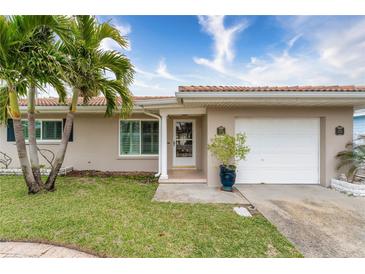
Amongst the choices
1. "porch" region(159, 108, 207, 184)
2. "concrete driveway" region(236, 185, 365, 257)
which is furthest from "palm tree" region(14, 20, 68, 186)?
"concrete driveway" region(236, 185, 365, 257)

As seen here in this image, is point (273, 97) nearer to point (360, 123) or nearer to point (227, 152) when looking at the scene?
point (227, 152)

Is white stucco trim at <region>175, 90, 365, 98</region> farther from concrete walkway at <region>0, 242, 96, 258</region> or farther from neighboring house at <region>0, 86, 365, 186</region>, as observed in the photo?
concrete walkway at <region>0, 242, 96, 258</region>

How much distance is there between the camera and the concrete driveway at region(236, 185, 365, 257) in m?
3.19

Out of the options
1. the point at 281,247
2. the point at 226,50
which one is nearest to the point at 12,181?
the point at 281,247

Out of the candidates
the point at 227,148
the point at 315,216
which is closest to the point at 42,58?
the point at 227,148

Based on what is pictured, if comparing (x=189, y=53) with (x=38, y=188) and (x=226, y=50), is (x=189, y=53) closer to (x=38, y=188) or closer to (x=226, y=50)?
(x=226, y=50)

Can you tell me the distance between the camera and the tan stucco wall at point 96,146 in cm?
947

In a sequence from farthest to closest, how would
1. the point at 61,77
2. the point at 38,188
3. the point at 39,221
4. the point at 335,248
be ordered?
the point at 38,188 < the point at 61,77 < the point at 39,221 < the point at 335,248

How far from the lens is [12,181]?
7250 mm

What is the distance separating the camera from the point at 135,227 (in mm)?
3732

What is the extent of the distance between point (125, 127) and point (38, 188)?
15.0 ft

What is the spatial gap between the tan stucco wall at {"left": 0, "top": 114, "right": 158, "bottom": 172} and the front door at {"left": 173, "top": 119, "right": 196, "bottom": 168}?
5.56 feet

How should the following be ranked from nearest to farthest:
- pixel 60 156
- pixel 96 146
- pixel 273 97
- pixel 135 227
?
pixel 135 227
pixel 60 156
pixel 273 97
pixel 96 146

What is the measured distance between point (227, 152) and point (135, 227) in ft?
12.1
